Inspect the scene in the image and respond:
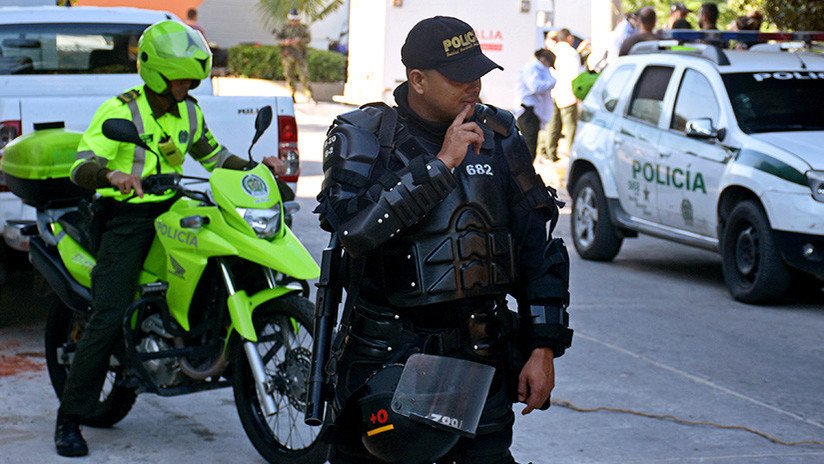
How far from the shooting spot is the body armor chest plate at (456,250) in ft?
11.8

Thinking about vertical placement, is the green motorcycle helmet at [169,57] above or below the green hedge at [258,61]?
above

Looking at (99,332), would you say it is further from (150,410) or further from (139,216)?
(150,410)

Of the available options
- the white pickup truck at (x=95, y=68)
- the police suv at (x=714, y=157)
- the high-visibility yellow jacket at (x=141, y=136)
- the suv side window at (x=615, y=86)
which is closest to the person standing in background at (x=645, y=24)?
the police suv at (x=714, y=157)

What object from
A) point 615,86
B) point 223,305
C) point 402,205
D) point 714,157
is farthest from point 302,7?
→ point 402,205

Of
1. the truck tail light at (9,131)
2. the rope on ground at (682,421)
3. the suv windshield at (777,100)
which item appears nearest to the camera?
the rope on ground at (682,421)

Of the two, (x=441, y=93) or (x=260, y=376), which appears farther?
(x=260, y=376)

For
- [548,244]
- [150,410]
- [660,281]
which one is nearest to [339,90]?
[660,281]

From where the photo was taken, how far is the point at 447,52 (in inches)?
144

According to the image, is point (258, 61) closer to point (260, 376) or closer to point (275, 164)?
point (275, 164)

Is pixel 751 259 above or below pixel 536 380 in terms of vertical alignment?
below

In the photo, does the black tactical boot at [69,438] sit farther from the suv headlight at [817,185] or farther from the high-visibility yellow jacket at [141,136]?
the suv headlight at [817,185]

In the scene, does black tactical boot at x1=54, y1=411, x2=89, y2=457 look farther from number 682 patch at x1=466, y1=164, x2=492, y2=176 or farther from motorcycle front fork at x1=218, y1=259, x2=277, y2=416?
number 682 patch at x1=466, y1=164, x2=492, y2=176

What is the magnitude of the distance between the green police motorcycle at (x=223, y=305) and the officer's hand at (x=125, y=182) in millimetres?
153

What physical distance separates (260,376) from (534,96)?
438 inches
